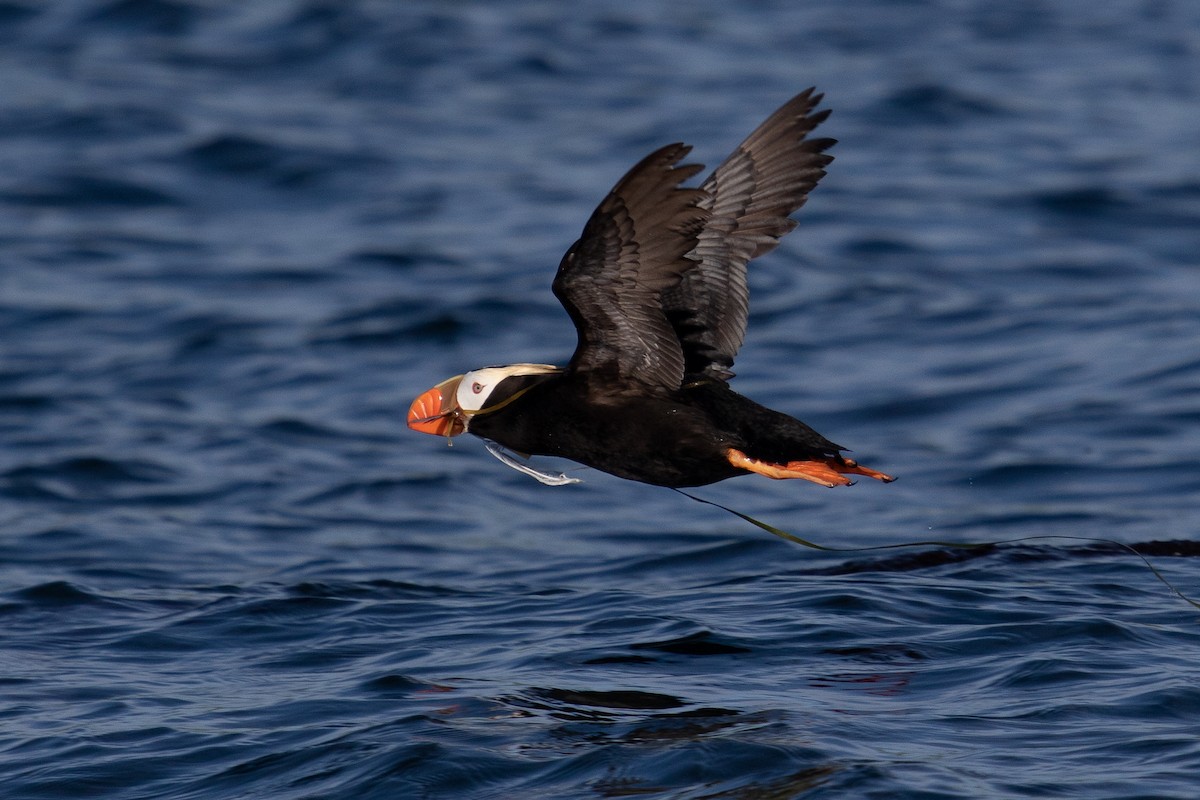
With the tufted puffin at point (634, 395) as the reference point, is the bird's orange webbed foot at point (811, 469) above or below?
below

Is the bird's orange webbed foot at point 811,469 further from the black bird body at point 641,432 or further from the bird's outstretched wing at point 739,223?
the bird's outstretched wing at point 739,223

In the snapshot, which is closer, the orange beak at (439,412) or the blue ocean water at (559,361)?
the blue ocean water at (559,361)

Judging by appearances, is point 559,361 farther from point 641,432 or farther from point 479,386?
point 641,432

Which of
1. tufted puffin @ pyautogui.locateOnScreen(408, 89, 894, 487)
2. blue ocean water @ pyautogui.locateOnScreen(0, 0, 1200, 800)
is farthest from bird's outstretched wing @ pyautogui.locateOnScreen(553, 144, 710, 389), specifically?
blue ocean water @ pyautogui.locateOnScreen(0, 0, 1200, 800)

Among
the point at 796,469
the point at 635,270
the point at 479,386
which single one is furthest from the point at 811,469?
the point at 479,386

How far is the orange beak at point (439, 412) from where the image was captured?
5.81m

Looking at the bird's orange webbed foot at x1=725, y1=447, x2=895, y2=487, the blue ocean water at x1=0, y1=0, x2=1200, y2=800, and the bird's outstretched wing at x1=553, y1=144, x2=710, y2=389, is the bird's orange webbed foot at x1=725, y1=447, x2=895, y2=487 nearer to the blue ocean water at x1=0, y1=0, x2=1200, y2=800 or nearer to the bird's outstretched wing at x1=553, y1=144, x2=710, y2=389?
the bird's outstretched wing at x1=553, y1=144, x2=710, y2=389

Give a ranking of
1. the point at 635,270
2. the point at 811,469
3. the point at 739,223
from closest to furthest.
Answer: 1. the point at 635,270
2. the point at 811,469
3. the point at 739,223

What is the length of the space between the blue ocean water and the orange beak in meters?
0.98

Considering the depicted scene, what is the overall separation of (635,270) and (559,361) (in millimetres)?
6405

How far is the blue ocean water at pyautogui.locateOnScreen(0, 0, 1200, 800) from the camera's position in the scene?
559 cm

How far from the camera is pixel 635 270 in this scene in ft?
17.3

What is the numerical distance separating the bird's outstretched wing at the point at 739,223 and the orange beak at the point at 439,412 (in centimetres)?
96

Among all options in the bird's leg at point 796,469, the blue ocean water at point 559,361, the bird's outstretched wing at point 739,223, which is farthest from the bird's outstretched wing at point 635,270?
the blue ocean water at point 559,361
